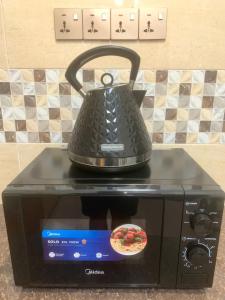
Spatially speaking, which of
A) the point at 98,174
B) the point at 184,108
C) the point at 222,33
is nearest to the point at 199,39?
the point at 222,33

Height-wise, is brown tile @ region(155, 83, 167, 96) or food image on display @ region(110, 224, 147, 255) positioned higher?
brown tile @ region(155, 83, 167, 96)

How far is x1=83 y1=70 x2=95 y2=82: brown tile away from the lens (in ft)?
2.60

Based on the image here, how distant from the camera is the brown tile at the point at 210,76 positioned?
2.58 ft

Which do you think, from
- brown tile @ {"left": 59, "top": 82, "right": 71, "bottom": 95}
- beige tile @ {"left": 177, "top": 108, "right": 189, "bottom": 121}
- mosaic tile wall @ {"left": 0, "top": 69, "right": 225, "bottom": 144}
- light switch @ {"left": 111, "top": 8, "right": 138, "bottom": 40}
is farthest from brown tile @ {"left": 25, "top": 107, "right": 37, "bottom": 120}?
beige tile @ {"left": 177, "top": 108, "right": 189, "bottom": 121}

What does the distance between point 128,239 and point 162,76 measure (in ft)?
1.65

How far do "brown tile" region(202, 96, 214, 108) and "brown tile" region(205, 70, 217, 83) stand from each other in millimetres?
52

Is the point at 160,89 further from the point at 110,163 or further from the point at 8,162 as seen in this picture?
the point at 8,162

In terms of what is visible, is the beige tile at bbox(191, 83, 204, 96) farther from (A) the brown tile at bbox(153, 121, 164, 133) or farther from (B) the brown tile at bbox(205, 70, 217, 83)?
(A) the brown tile at bbox(153, 121, 164, 133)

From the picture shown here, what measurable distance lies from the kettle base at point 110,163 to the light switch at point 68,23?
0.38 m

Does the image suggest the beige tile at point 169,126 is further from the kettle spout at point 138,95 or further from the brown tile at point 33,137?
the brown tile at point 33,137

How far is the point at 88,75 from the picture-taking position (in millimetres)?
795

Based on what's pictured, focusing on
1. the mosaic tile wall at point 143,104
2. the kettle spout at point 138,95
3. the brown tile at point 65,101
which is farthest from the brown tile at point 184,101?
the brown tile at point 65,101

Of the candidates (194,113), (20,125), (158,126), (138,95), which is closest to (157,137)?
(158,126)

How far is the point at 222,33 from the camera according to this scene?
75 centimetres
